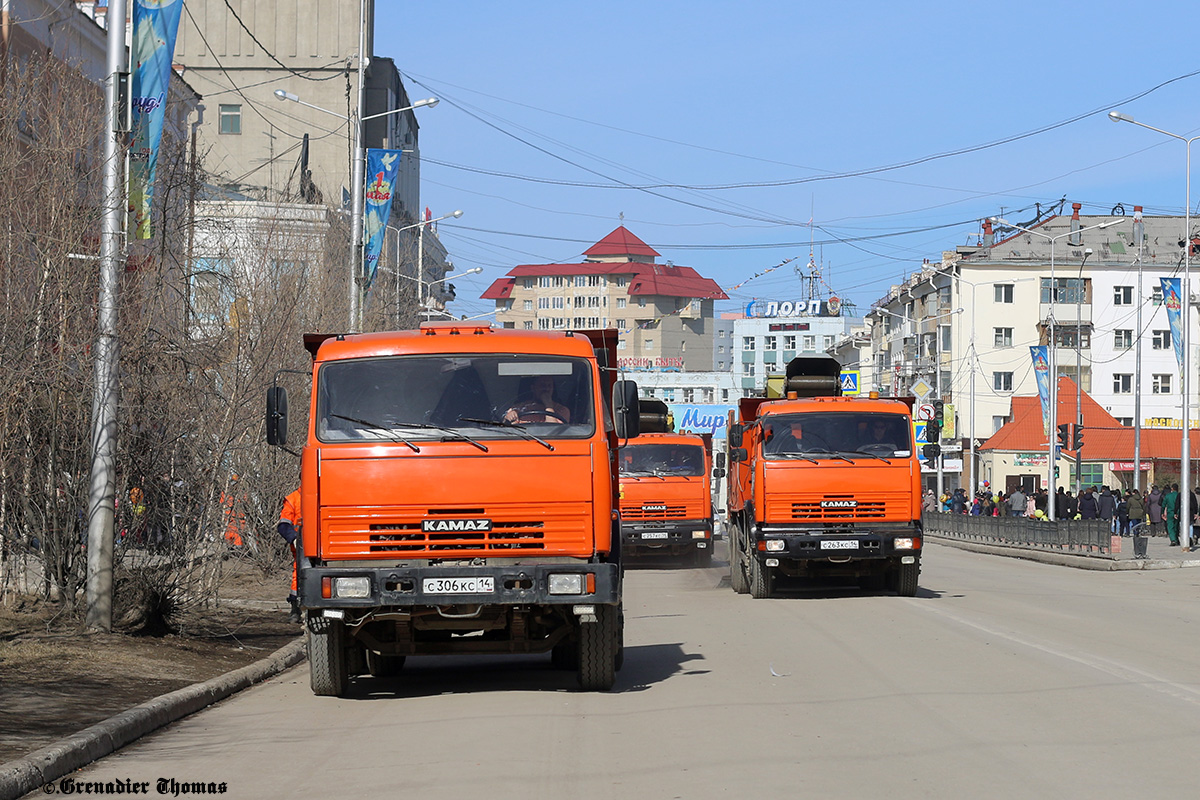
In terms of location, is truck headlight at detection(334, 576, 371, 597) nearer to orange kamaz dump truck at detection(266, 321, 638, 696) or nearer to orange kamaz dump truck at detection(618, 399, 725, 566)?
orange kamaz dump truck at detection(266, 321, 638, 696)

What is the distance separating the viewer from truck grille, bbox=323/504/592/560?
1034 cm

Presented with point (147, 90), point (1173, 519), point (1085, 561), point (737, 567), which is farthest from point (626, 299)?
point (147, 90)

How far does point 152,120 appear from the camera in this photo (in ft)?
43.6

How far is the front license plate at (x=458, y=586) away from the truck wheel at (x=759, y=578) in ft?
36.3

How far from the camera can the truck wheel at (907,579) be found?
20.7 m

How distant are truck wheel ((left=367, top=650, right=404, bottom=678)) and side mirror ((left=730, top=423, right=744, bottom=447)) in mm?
10513

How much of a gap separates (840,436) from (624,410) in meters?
10.0

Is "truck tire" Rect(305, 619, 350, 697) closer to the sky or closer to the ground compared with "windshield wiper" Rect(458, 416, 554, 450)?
closer to the ground

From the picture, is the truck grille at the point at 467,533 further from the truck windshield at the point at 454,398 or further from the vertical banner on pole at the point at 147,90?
the vertical banner on pole at the point at 147,90

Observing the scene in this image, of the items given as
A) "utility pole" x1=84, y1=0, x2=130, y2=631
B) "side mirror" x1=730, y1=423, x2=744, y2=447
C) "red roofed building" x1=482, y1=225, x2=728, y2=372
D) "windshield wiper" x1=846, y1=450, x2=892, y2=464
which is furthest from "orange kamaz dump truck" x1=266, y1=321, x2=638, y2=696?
"red roofed building" x1=482, y1=225, x2=728, y2=372

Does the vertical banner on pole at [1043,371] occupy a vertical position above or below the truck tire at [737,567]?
above

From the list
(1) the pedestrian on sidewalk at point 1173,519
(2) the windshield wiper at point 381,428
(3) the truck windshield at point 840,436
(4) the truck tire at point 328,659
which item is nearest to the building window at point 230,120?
(1) the pedestrian on sidewalk at point 1173,519

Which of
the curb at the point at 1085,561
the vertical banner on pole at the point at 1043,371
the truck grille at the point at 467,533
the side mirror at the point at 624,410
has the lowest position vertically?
the curb at the point at 1085,561

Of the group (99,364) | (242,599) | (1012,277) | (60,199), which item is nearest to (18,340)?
(99,364)
